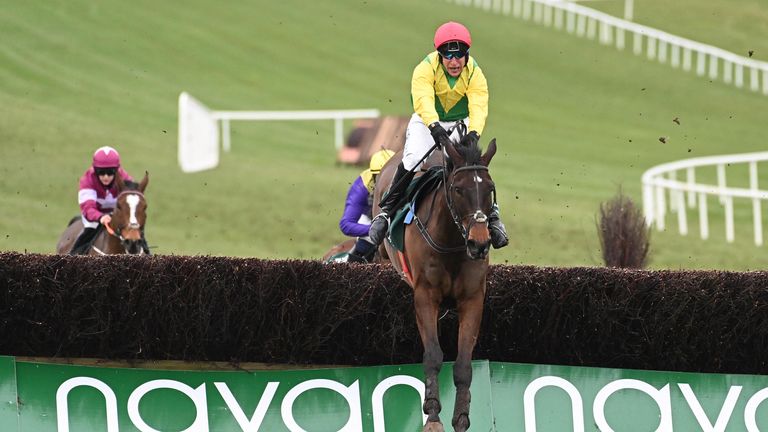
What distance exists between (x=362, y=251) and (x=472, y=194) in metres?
3.45

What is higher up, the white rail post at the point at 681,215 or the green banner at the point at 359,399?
the white rail post at the point at 681,215

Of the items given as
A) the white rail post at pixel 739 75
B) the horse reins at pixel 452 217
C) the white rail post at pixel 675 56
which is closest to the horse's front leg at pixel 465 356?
the horse reins at pixel 452 217

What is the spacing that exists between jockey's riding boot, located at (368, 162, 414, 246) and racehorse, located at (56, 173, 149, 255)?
3.18 metres

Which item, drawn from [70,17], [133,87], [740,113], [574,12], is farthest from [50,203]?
[574,12]

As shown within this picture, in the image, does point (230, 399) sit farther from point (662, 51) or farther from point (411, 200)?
point (662, 51)

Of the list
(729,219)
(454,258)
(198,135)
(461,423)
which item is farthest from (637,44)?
(461,423)

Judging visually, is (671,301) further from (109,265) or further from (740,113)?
(740,113)

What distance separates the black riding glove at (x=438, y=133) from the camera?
23.8 feet

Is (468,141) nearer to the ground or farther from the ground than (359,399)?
farther from the ground

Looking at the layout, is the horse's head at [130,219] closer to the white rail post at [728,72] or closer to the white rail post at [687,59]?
the white rail post at [728,72]

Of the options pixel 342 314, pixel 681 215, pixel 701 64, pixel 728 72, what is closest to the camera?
pixel 342 314

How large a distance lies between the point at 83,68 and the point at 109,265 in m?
24.5

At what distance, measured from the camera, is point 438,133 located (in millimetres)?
7312

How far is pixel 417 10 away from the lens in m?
40.9
